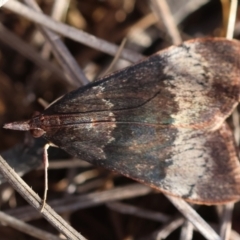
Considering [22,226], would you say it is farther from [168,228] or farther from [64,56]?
[64,56]

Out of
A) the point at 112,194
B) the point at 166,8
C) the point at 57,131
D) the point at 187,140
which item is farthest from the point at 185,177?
the point at 166,8

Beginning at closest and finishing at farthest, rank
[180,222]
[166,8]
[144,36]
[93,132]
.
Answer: [93,132], [180,222], [166,8], [144,36]

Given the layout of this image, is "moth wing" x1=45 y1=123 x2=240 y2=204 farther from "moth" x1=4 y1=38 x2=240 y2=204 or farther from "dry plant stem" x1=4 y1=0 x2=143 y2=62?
"dry plant stem" x1=4 y1=0 x2=143 y2=62

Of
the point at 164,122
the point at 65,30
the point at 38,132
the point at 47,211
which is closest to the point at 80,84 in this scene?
the point at 65,30

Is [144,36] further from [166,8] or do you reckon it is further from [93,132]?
[93,132]

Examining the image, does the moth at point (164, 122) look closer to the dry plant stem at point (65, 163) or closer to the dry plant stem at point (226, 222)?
the dry plant stem at point (226, 222)
